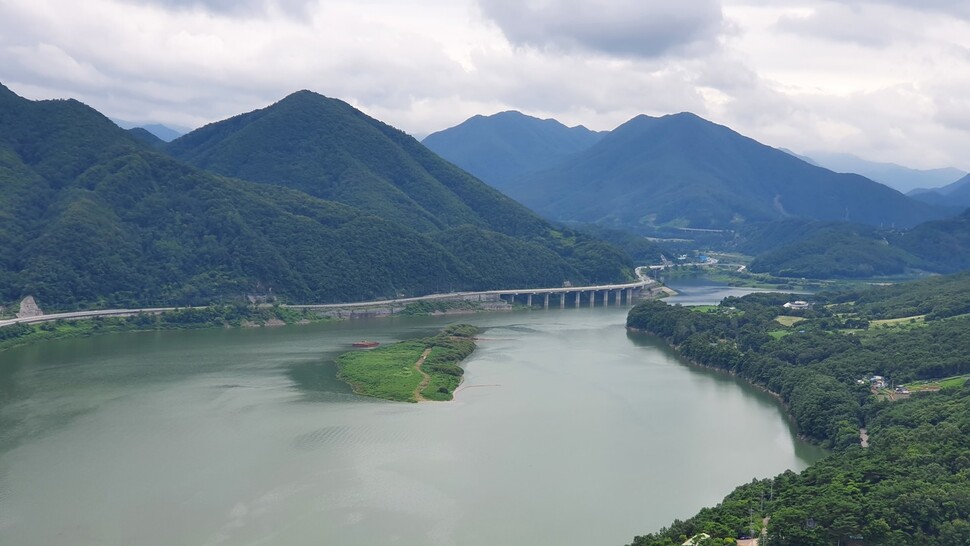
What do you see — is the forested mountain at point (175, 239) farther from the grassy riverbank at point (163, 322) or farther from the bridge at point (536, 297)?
the grassy riverbank at point (163, 322)

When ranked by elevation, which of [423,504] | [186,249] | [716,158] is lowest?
[423,504]

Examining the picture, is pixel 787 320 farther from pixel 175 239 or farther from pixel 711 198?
pixel 711 198

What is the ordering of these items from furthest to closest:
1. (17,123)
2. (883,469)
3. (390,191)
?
(390,191), (17,123), (883,469)

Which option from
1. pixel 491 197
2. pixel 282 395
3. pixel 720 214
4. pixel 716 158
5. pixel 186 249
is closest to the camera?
pixel 282 395

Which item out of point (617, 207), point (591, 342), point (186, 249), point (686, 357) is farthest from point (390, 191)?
point (617, 207)

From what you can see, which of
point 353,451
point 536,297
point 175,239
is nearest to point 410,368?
point 353,451

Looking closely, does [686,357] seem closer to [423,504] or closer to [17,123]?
[423,504]

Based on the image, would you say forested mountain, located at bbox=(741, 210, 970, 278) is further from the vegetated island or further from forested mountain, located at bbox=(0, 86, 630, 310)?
the vegetated island

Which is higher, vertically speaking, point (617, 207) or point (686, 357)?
point (617, 207)
